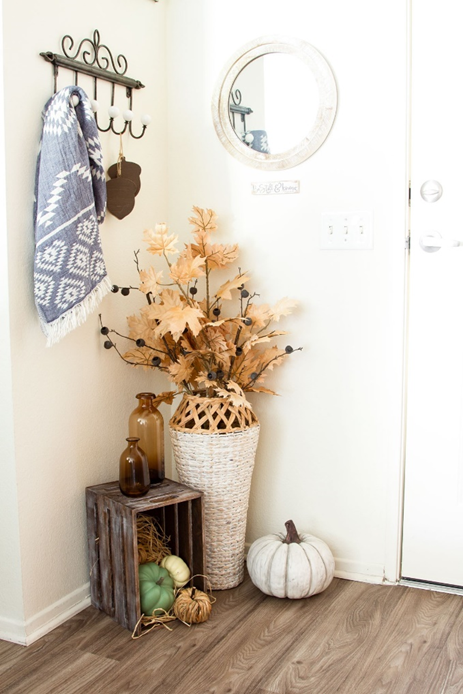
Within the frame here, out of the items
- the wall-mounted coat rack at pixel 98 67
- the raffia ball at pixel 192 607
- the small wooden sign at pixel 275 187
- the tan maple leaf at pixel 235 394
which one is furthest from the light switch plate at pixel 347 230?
the raffia ball at pixel 192 607

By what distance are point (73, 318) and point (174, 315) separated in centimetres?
27

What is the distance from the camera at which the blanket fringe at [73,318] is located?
1727mm

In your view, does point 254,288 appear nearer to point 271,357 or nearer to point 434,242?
point 271,357

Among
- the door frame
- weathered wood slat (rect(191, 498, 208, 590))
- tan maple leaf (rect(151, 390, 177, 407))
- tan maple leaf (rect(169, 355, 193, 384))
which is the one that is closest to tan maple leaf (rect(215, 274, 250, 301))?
tan maple leaf (rect(169, 355, 193, 384))

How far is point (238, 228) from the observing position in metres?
2.17

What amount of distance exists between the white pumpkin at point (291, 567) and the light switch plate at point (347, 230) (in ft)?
2.69

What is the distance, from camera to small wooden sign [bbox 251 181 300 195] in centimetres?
208

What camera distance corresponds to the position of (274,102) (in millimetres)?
2059

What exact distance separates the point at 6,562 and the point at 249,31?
167 centimetres

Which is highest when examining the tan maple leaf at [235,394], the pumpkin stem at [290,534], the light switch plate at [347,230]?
the light switch plate at [347,230]

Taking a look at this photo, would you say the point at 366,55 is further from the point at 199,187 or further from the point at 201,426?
the point at 201,426

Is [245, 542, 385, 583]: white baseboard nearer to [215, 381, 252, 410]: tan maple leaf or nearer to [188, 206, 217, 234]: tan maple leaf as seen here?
[215, 381, 252, 410]: tan maple leaf

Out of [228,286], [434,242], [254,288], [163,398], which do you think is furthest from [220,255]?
[434,242]

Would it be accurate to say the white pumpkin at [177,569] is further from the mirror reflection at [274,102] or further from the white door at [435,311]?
the mirror reflection at [274,102]
